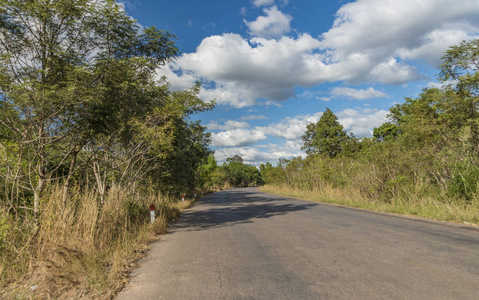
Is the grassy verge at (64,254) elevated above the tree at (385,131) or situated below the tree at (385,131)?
below

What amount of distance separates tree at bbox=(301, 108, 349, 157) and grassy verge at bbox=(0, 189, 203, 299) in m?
33.3

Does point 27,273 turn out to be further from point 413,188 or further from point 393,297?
point 413,188

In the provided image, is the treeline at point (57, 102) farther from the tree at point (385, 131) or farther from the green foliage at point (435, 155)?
the tree at point (385, 131)

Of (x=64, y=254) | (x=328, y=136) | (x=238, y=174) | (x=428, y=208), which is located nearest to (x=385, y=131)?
(x=328, y=136)

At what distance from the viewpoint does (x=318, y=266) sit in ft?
15.0

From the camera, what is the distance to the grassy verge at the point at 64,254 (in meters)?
4.00

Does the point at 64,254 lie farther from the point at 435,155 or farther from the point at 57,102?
the point at 435,155

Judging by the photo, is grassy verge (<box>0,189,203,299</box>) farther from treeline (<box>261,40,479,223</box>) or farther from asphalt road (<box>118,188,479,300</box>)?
treeline (<box>261,40,479,223</box>)

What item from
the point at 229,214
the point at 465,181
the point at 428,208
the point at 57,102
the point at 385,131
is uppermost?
the point at 385,131

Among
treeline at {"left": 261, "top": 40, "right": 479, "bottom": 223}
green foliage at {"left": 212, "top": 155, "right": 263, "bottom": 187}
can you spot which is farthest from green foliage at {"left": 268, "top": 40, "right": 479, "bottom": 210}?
green foliage at {"left": 212, "top": 155, "right": 263, "bottom": 187}

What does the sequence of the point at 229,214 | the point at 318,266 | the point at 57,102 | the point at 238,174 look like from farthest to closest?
the point at 238,174 < the point at 229,214 < the point at 57,102 < the point at 318,266

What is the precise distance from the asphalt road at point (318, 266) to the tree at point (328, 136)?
3062 centimetres

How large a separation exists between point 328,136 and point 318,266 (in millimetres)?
35303

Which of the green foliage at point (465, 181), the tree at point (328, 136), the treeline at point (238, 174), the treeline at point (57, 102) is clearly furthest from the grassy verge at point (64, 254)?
the treeline at point (238, 174)
